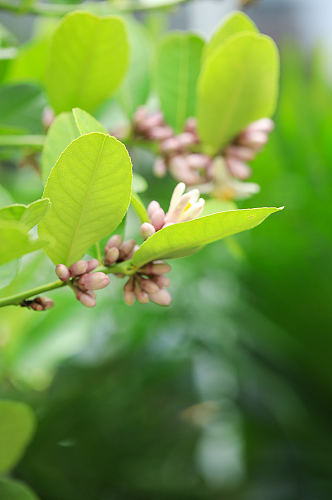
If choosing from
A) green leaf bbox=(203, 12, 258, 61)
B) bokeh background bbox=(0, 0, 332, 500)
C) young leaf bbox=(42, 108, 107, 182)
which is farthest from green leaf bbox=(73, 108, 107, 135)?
bokeh background bbox=(0, 0, 332, 500)

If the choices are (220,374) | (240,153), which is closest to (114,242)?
→ (240,153)

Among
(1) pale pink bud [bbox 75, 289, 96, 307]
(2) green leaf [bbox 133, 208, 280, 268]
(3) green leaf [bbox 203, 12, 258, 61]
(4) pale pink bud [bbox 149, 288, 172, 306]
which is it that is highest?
(3) green leaf [bbox 203, 12, 258, 61]

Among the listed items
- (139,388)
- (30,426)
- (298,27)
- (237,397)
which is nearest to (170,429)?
(139,388)

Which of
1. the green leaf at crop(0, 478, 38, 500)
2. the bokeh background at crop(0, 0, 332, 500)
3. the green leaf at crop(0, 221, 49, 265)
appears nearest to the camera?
the green leaf at crop(0, 221, 49, 265)

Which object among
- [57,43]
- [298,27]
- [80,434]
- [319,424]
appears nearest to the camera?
[57,43]

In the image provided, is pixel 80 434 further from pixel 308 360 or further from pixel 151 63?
pixel 151 63

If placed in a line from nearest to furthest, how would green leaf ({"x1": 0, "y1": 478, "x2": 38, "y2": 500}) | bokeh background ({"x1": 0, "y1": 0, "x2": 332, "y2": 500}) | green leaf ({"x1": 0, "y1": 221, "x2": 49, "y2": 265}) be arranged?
1. green leaf ({"x1": 0, "y1": 221, "x2": 49, "y2": 265})
2. green leaf ({"x1": 0, "y1": 478, "x2": 38, "y2": 500})
3. bokeh background ({"x1": 0, "y1": 0, "x2": 332, "y2": 500})

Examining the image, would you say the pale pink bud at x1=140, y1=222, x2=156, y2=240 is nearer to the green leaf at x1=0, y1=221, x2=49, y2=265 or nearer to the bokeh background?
the green leaf at x1=0, y1=221, x2=49, y2=265

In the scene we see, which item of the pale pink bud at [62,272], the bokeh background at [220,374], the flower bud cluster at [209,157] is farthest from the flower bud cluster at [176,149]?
the bokeh background at [220,374]
